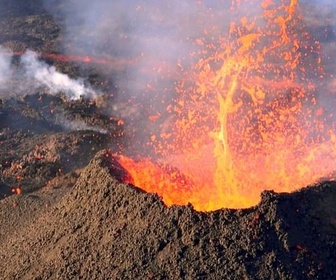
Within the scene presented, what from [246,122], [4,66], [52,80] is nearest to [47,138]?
[52,80]

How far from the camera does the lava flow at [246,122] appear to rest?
49.6 feet

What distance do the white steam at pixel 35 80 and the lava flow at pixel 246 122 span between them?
17.6 feet

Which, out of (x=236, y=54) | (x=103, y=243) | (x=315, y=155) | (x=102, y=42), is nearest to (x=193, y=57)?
(x=236, y=54)

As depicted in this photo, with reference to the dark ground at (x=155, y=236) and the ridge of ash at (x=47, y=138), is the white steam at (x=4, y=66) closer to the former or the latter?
the ridge of ash at (x=47, y=138)

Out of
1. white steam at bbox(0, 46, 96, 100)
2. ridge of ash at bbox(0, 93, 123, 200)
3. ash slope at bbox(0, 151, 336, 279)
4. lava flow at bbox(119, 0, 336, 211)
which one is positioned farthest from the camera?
white steam at bbox(0, 46, 96, 100)

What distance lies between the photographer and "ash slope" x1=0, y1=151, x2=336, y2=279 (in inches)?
444

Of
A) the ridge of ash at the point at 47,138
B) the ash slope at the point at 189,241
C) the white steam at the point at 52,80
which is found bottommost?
the ash slope at the point at 189,241

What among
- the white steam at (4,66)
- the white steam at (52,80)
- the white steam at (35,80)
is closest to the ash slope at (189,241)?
the white steam at (52,80)

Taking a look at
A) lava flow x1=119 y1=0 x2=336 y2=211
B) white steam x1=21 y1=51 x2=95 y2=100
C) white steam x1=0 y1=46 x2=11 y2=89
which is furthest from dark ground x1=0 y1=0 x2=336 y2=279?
white steam x1=0 y1=46 x2=11 y2=89

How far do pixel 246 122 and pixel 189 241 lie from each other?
40.1 feet

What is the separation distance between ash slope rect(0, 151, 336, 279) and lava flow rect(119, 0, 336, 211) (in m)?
1.50

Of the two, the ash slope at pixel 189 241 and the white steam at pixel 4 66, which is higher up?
the white steam at pixel 4 66

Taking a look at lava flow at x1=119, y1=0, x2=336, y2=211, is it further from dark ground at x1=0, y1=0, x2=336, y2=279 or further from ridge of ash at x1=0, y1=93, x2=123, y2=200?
ridge of ash at x1=0, y1=93, x2=123, y2=200

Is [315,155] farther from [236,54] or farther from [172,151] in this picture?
[236,54]
